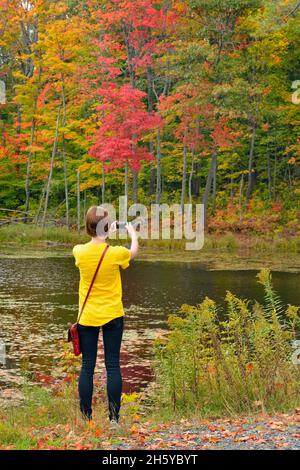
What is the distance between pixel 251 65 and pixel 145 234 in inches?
334

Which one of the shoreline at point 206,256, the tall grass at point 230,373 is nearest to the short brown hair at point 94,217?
the tall grass at point 230,373

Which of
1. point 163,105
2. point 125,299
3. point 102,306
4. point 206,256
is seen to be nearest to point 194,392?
point 102,306

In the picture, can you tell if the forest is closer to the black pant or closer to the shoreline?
the shoreline

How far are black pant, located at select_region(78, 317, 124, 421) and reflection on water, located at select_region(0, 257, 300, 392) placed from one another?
3.04m

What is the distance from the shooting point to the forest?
106ft

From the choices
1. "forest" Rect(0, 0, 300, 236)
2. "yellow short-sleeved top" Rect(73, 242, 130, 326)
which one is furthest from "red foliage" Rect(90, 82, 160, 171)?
"yellow short-sleeved top" Rect(73, 242, 130, 326)

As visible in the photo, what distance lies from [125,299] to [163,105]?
17.0 m

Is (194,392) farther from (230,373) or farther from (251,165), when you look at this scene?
(251,165)

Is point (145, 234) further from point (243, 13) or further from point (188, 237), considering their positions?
point (243, 13)

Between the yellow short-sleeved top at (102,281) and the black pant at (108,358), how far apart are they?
10cm

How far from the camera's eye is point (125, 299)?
695 inches

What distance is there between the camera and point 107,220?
22.4ft

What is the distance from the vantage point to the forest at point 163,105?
1271 inches
